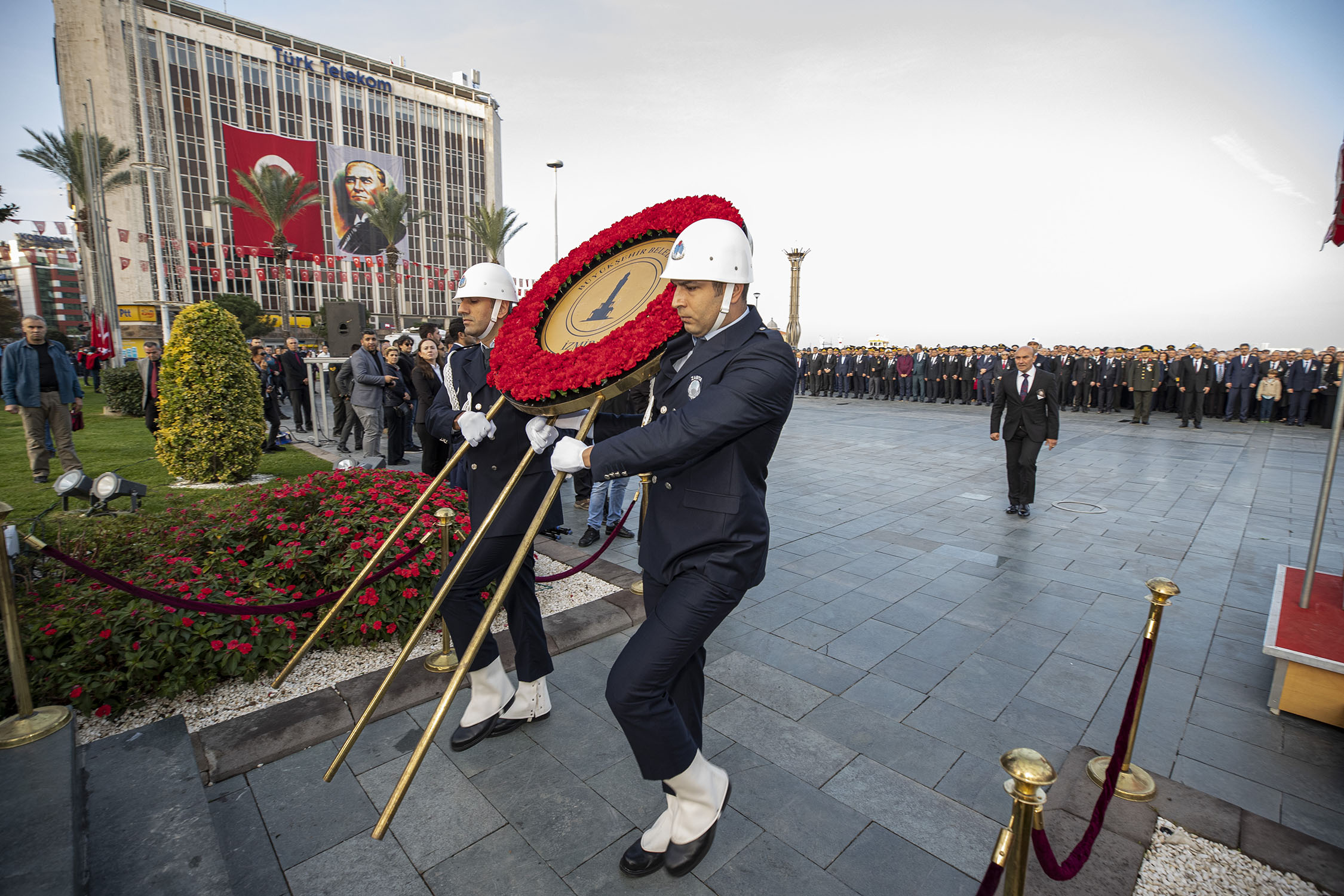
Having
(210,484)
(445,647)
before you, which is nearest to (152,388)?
(210,484)

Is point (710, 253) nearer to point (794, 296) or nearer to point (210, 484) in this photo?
point (210, 484)

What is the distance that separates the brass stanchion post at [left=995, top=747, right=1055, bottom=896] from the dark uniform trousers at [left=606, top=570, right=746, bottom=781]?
104 cm

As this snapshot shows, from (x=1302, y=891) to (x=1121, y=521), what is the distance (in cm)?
676

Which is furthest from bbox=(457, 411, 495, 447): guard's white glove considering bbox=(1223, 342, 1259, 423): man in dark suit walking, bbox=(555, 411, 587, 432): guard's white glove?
bbox=(1223, 342, 1259, 423): man in dark suit walking

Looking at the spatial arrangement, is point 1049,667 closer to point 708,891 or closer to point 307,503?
point 708,891

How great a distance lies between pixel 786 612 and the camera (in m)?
5.26

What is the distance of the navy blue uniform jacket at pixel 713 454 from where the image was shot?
2.31 metres

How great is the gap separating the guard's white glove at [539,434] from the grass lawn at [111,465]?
20.0 ft

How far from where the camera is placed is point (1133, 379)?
20.0 meters

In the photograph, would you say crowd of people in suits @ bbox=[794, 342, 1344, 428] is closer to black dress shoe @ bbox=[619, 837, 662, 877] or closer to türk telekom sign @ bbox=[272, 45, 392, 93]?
black dress shoe @ bbox=[619, 837, 662, 877]

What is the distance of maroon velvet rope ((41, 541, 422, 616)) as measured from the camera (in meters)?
3.17

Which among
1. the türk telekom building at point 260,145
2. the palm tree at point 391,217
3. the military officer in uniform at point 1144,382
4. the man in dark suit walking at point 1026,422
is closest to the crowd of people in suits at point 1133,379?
the military officer in uniform at point 1144,382

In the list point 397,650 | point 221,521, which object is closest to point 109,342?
point 221,521

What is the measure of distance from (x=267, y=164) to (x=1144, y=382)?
58982 millimetres
